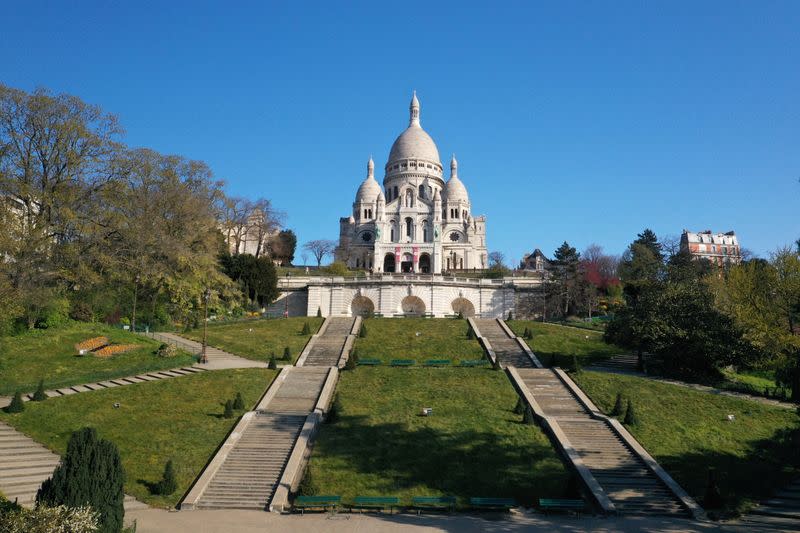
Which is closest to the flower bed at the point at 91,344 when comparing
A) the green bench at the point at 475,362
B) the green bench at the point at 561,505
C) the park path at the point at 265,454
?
the park path at the point at 265,454

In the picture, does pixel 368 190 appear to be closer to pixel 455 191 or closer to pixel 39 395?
pixel 455 191

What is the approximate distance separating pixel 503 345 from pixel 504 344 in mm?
307

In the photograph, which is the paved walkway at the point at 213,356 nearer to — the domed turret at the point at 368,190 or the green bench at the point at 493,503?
the green bench at the point at 493,503

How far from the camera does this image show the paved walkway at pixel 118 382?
93.7ft

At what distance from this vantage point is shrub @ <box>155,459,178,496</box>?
20.5 metres

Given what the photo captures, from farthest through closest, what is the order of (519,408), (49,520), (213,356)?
(213,356)
(519,408)
(49,520)

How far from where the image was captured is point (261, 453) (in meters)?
23.7

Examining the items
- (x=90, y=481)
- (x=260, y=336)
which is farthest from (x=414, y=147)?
(x=90, y=481)

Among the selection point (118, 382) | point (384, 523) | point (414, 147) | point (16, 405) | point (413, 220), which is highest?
point (414, 147)

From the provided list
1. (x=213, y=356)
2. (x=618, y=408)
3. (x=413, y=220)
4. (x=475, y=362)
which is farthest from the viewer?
(x=413, y=220)

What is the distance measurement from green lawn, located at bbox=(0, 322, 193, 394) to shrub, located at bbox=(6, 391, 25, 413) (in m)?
2.59

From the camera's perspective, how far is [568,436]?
25.4 meters

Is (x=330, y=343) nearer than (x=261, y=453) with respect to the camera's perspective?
No

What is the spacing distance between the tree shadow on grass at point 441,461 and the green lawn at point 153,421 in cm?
492
